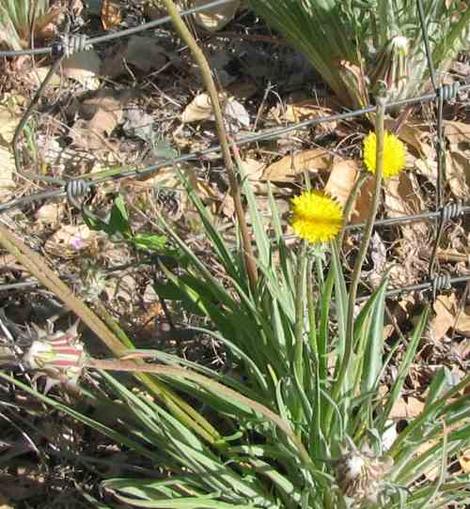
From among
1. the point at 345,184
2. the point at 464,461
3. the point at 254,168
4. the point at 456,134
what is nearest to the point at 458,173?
the point at 456,134

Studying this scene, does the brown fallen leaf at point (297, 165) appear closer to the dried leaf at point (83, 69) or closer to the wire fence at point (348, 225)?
the wire fence at point (348, 225)

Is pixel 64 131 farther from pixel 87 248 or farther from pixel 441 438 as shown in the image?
pixel 441 438

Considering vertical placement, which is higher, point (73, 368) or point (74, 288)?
point (73, 368)

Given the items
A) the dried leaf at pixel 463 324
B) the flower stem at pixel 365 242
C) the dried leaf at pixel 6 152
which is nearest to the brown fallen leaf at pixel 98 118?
the dried leaf at pixel 6 152

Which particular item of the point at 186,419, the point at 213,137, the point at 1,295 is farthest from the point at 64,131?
the point at 186,419

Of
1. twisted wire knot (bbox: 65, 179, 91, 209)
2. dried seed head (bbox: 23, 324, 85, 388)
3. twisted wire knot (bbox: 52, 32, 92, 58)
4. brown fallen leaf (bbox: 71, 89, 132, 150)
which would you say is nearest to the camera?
dried seed head (bbox: 23, 324, 85, 388)

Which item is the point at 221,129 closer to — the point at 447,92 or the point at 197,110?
the point at 447,92

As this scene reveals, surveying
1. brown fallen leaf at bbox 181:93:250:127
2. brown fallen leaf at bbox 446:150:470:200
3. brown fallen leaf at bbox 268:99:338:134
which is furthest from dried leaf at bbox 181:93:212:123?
brown fallen leaf at bbox 446:150:470:200

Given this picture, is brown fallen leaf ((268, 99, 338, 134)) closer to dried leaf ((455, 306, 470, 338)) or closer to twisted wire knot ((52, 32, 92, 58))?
dried leaf ((455, 306, 470, 338))
